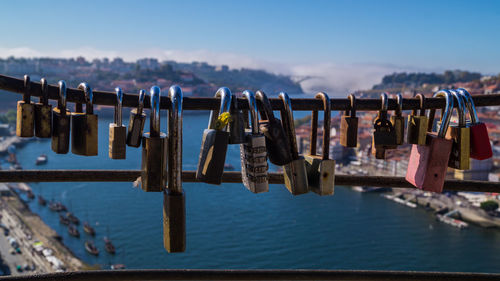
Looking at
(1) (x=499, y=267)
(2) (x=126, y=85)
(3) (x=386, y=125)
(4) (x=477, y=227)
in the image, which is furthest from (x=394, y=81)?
(3) (x=386, y=125)

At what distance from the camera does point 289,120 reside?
0.47 meters

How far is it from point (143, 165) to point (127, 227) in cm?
1265

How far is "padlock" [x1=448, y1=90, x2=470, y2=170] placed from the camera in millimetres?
496

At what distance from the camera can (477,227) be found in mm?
13422

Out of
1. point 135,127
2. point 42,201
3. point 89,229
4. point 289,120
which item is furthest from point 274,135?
point 42,201

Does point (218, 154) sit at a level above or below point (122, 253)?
above

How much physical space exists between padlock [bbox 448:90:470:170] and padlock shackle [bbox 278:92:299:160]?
169mm

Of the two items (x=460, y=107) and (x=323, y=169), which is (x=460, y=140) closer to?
(x=460, y=107)

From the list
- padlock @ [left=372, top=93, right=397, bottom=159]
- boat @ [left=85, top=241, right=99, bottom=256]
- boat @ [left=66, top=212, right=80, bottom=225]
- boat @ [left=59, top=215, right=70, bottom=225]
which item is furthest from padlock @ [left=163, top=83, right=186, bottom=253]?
boat @ [left=59, top=215, right=70, bottom=225]

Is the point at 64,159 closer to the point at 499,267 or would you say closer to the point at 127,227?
the point at 127,227

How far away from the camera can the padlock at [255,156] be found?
0.44m

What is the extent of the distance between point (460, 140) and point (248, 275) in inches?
10.8

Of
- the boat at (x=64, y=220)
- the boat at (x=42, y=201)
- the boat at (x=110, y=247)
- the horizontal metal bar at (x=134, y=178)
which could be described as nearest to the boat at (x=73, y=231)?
the boat at (x=64, y=220)

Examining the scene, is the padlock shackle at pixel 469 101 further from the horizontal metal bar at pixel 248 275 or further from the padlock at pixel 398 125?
the horizontal metal bar at pixel 248 275
